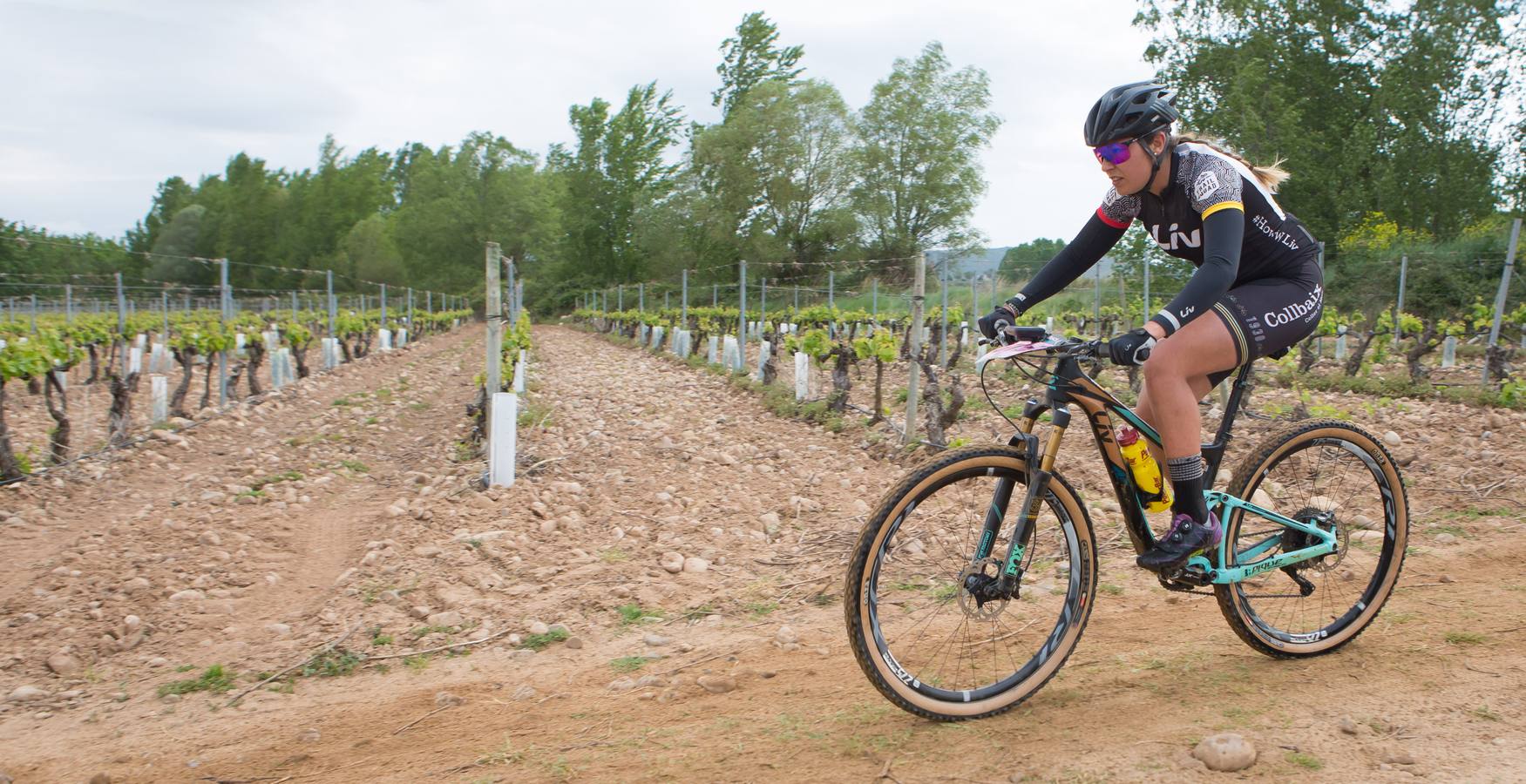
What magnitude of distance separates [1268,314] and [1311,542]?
3.33 feet

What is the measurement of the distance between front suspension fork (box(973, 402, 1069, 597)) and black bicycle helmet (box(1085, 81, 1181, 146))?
98 cm

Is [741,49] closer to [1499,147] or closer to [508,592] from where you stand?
[1499,147]

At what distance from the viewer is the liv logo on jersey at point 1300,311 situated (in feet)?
11.0

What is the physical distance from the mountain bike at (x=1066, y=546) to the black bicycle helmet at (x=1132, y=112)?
744 mm

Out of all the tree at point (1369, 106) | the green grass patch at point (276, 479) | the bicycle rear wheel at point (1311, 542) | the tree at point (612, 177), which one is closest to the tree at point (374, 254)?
the tree at point (612, 177)

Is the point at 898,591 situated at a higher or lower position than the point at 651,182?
lower

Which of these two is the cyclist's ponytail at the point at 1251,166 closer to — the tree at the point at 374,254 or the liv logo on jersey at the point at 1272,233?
the liv logo on jersey at the point at 1272,233

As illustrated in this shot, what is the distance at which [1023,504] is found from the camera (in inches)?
124

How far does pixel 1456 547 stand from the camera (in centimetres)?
541

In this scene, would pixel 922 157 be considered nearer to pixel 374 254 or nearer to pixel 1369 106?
pixel 1369 106

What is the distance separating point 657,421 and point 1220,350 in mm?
8547

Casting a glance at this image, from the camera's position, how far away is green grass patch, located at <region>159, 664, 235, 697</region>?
160 inches

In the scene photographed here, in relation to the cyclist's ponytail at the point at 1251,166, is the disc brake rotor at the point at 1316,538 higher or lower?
lower

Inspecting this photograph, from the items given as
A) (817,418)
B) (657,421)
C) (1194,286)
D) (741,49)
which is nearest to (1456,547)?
(1194,286)
